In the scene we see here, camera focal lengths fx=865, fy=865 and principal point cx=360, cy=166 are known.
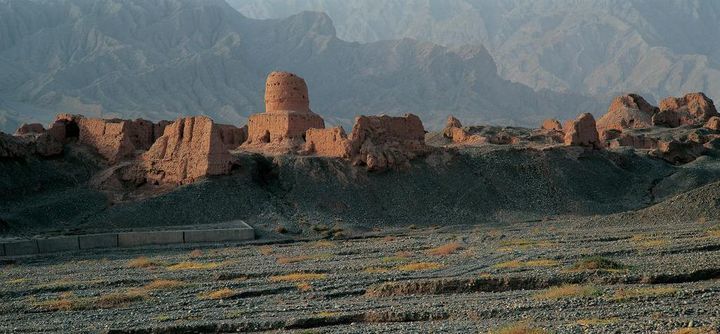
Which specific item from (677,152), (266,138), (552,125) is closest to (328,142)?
(266,138)

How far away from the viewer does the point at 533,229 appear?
118 ft

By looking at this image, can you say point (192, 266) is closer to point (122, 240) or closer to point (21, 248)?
point (122, 240)

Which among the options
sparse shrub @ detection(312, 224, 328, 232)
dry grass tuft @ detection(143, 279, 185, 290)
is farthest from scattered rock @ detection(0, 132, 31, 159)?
dry grass tuft @ detection(143, 279, 185, 290)

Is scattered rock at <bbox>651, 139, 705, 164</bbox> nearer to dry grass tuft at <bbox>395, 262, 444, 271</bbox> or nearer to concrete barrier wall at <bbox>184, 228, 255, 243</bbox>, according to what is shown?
concrete barrier wall at <bbox>184, 228, 255, 243</bbox>

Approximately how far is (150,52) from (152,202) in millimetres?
123693

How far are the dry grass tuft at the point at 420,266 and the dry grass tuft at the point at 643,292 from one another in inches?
252

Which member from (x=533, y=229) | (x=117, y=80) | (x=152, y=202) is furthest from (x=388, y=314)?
(x=117, y=80)

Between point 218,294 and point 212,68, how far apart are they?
138 m

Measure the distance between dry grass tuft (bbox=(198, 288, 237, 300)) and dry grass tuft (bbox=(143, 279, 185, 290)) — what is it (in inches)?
61.0

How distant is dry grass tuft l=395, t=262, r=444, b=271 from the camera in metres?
22.3

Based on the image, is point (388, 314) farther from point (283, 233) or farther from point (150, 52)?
point (150, 52)

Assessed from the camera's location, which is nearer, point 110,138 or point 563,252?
point 563,252

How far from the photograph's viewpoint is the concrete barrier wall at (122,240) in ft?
100

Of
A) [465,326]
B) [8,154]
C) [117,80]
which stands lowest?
[465,326]
